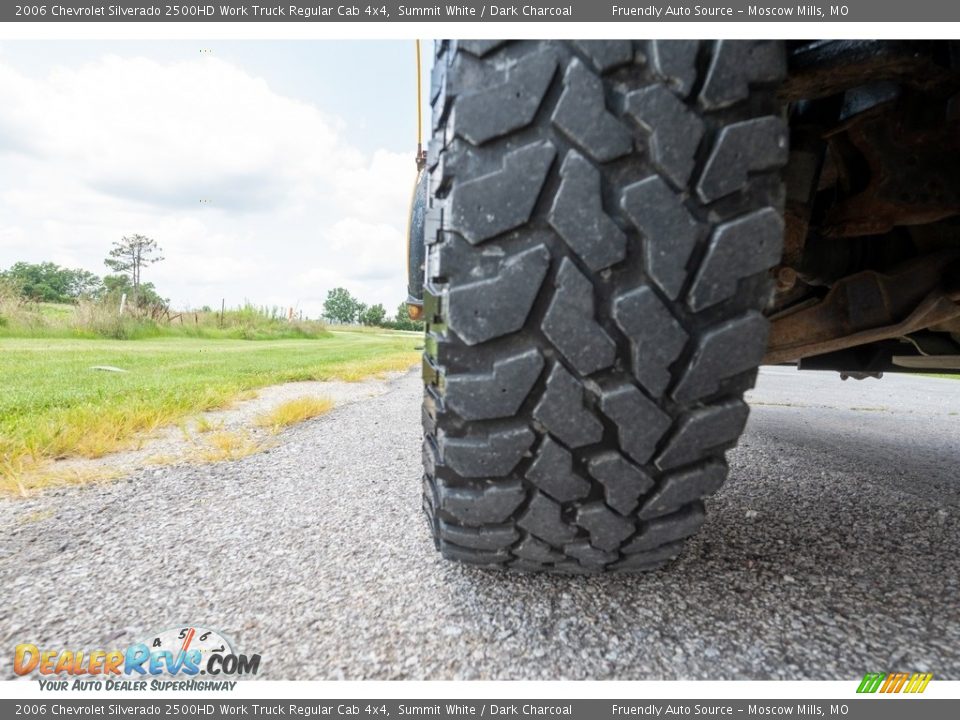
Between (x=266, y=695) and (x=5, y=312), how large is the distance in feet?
23.4

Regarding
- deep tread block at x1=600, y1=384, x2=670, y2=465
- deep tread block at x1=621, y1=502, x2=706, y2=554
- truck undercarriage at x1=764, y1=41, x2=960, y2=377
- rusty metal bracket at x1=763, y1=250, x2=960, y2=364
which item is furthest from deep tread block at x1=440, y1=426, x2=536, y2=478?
rusty metal bracket at x1=763, y1=250, x2=960, y2=364

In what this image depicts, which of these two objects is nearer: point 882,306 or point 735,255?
point 735,255

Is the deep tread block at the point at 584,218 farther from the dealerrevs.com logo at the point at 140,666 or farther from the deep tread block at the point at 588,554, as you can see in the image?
the dealerrevs.com logo at the point at 140,666

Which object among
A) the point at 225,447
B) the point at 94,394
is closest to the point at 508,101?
the point at 225,447

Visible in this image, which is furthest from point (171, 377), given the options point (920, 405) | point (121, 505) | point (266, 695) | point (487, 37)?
point (920, 405)

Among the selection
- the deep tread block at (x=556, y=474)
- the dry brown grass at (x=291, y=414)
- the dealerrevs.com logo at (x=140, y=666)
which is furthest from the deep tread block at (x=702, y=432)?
the dry brown grass at (x=291, y=414)

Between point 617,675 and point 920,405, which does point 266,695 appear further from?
point 920,405

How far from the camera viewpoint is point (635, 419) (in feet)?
1.89

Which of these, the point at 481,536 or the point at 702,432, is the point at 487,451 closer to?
the point at 481,536

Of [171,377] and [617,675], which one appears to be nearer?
[617,675]

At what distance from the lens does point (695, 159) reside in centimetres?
52

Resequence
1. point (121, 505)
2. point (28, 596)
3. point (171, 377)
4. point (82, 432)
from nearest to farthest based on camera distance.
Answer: point (28, 596) → point (121, 505) → point (82, 432) → point (171, 377)

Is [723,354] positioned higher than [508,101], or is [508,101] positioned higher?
[508,101]

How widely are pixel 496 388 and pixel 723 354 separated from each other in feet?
0.93
